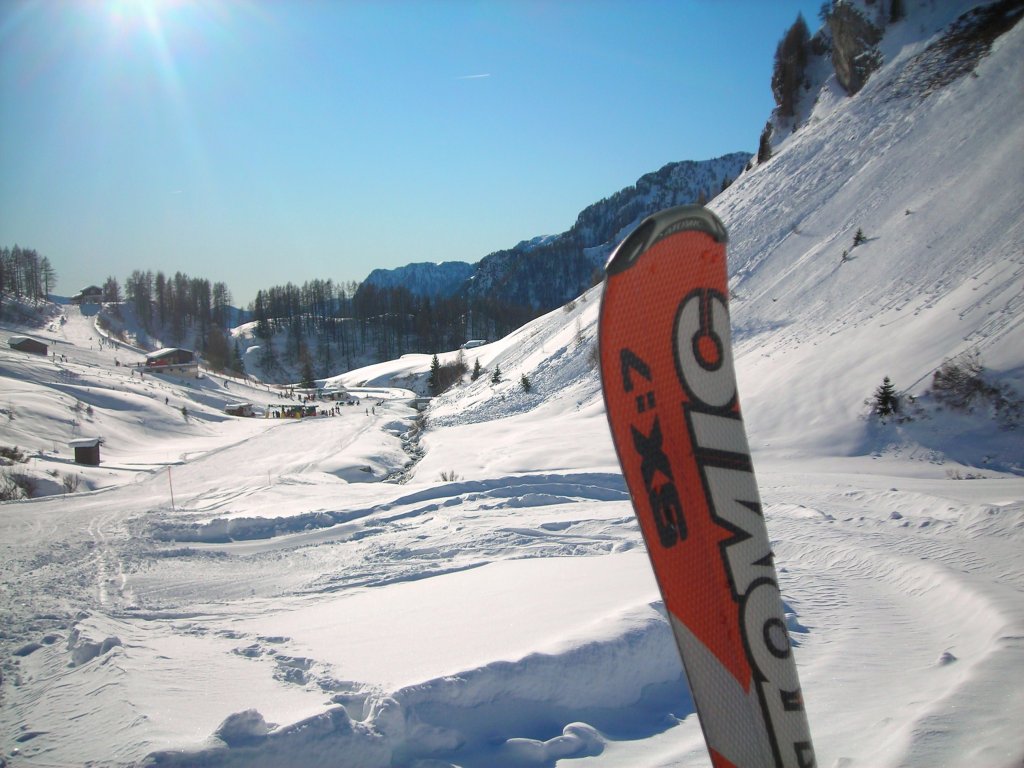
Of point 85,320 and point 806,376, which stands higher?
point 85,320

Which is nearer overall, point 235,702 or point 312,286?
point 235,702

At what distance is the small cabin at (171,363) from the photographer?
183ft

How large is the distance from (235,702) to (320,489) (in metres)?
10.9

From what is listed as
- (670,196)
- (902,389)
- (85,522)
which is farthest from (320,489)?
(670,196)

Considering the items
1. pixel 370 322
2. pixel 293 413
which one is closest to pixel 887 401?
pixel 293 413

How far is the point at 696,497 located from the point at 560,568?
219 inches

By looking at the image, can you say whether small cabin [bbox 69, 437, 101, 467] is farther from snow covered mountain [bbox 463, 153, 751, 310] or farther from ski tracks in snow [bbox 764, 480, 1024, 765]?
snow covered mountain [bbox 463, 153, 751, 310]

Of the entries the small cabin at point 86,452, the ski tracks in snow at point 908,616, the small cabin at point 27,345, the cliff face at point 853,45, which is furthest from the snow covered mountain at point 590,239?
the ski tracks in snow at point 908,616

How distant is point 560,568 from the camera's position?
7773mm

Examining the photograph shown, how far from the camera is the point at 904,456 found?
1390 cm

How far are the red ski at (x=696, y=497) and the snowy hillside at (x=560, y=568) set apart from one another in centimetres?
165

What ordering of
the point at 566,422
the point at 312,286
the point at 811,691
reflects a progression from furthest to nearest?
the point at 312,286, the point at 566,422, the point at 811,691

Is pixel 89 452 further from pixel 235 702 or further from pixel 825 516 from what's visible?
pixel 825 516

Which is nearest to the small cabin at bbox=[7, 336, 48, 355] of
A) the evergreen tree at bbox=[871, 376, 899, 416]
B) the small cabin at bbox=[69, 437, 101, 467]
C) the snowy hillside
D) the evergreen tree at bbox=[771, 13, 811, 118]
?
the snowy hillside
